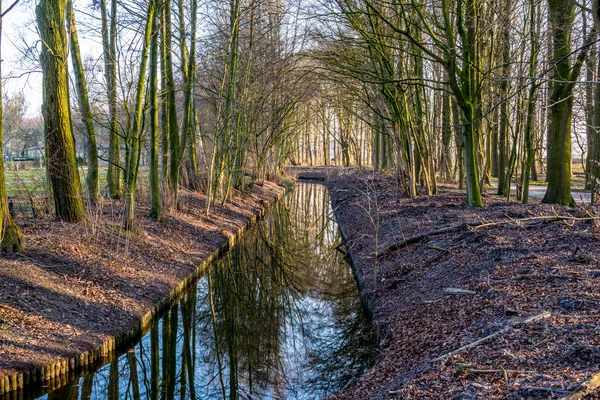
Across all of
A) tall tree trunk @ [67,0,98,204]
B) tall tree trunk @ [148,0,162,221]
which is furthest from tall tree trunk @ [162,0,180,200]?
tall tree trunk @ [67,0,98,204]

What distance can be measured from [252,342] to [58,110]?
638 cm

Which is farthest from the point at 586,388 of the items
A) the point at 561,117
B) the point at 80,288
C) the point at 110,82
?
the point at 110,82

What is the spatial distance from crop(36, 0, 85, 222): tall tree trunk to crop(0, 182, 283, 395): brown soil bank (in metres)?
0.74

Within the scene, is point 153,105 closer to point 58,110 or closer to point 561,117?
point 58,110

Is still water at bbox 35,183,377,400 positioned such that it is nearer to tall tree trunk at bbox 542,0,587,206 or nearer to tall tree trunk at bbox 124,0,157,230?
tall tree trunk at bbox 124,0,157,230

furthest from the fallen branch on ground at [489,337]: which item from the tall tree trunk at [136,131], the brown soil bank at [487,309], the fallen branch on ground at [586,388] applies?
the tall tree trunk at [136,131]

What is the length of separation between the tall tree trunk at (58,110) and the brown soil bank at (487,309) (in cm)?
678

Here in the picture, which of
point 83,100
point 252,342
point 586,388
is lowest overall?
point 252,342

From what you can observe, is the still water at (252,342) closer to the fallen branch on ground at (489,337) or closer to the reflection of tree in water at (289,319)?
the reflection of tree in water at (289,319)

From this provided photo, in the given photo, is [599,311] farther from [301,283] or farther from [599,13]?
[301,283]

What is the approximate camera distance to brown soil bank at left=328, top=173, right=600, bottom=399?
4.88 m

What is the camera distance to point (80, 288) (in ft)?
31.2

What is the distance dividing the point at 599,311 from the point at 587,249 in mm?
2864

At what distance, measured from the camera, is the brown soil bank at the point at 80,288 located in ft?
24.4
